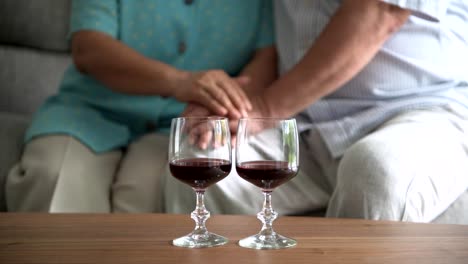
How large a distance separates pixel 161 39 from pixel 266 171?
3.27 feet

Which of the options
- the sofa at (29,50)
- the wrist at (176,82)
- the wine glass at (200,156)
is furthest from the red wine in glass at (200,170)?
the sofa at (29,50)

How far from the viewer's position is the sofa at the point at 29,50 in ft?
6.80

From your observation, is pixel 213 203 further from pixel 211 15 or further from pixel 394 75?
pixel 211 15

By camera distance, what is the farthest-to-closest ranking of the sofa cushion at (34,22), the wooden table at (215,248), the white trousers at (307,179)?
the sofa cushion at (34,22) → the white trousers at (307,179) → the wooden table at (215,248)

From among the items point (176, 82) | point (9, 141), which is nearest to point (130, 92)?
point (176, 82)

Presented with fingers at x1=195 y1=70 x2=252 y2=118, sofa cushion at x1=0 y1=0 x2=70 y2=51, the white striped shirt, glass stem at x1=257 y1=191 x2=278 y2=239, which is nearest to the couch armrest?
sofa cushion at x1=0 y1=0 x2=70 y2=51

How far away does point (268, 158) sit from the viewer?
2.86 feet

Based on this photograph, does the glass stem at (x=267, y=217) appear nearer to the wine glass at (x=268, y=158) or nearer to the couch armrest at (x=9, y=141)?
the wine glass at (x=268, y=158)

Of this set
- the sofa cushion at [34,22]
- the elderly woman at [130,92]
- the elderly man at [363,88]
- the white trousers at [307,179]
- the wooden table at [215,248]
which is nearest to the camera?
the wooden table at [215,248]

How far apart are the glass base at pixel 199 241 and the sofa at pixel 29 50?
1.34m

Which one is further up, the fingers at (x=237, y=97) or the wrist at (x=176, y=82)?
the wrist at (x=176, y=82)

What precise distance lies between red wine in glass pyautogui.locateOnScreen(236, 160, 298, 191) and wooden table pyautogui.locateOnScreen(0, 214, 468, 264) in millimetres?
90

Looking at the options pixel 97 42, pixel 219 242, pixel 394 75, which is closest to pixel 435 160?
pixel 394 75

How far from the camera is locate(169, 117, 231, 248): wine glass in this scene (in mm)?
856
